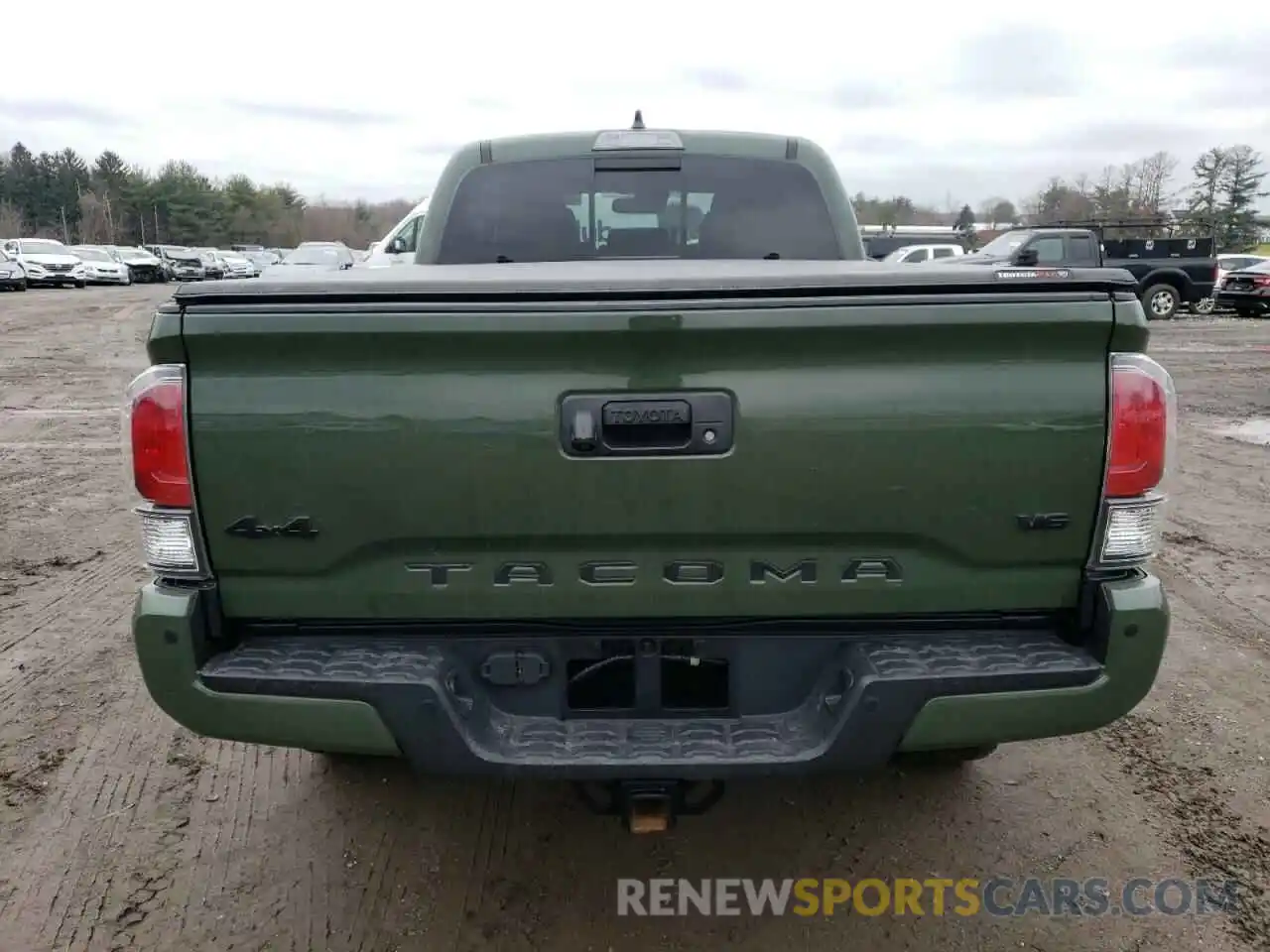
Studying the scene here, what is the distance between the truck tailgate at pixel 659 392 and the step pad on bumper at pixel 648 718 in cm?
26

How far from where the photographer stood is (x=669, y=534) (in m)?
2.20

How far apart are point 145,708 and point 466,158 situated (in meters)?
2.66

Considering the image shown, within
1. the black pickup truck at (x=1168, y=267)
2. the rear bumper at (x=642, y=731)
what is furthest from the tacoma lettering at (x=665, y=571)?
the black pickup truck at (x=1168, y=267)

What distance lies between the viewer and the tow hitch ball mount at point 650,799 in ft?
7.39

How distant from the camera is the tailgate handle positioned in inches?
84.3

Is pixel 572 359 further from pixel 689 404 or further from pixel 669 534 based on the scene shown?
pixel 669 534

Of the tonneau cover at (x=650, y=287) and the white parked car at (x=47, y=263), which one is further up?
the tonneau cover at (x=650, y=287)

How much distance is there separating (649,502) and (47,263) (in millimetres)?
41488

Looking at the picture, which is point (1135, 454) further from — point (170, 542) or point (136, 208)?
point (136, 208)

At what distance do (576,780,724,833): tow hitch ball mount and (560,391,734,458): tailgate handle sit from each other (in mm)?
779

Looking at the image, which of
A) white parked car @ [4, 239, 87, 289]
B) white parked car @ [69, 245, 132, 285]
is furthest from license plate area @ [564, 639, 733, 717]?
white parked car @ [69, 245, 132, 285]

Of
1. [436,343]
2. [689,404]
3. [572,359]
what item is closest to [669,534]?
[689,404]

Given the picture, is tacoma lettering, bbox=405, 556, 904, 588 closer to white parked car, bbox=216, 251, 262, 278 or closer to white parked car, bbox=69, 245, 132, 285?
white parked car, bbox=69, 245, 132, 285

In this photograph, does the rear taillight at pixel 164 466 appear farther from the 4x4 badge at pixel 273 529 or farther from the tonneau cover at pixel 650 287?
the tonneau cover at pixel 650 287
